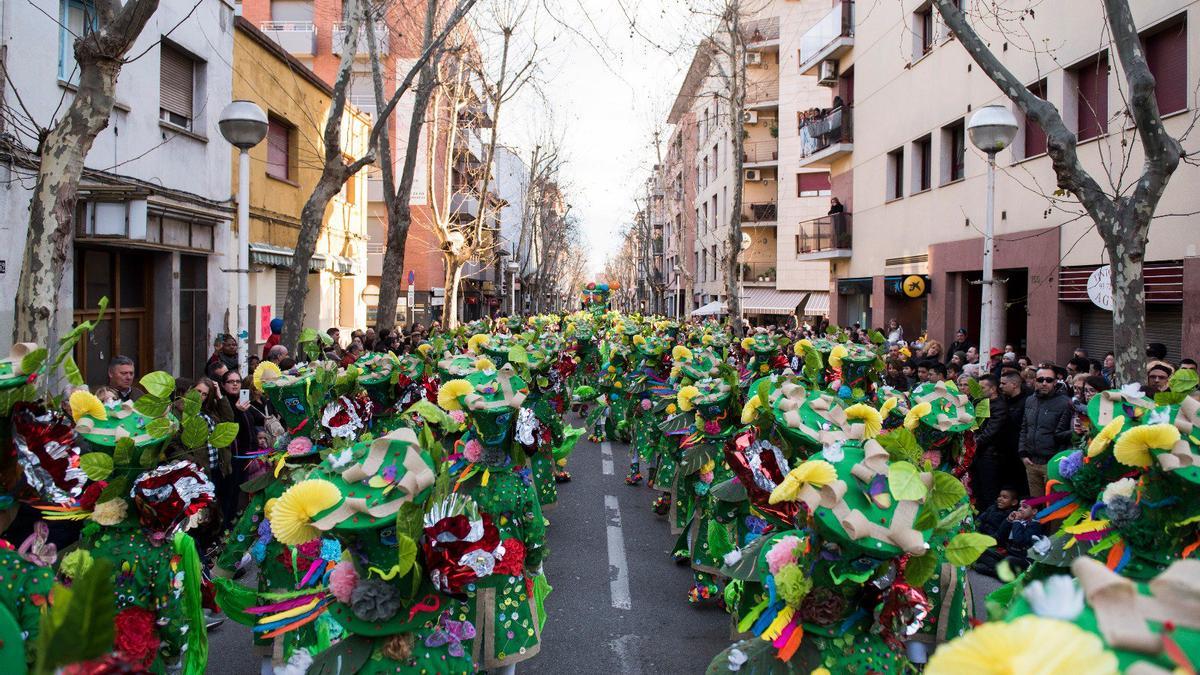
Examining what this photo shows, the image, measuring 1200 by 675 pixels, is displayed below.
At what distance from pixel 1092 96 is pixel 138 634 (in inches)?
550

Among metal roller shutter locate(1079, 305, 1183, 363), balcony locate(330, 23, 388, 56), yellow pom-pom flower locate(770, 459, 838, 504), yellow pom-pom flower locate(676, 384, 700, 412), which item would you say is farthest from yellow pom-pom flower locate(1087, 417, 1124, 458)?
balcony locate(330, 23, 388, 56)

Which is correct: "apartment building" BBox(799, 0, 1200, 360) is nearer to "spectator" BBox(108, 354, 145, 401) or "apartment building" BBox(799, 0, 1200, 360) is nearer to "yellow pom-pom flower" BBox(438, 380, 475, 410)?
"yellow pom-pom flower" BBox(438, 380, 475, 410)

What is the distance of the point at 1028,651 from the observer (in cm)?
146

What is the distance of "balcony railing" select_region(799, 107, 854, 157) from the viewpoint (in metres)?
23.7

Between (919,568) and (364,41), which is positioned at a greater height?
(364,41)

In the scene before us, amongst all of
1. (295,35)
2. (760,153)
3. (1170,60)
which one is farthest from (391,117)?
(1170,60)

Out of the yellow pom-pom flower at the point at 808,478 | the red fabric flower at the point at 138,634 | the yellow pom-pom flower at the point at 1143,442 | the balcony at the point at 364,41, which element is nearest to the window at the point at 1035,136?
the balcony at the point at 364,41

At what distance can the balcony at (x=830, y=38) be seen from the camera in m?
23.3

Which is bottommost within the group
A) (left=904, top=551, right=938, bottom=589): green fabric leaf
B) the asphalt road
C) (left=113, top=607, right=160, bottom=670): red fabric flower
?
the asphalt road

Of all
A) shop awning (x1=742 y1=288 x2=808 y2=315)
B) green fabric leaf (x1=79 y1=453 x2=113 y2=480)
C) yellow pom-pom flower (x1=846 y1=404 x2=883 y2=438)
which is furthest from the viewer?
shop awning (x1=742 y1=288 x2=808 y2=315)

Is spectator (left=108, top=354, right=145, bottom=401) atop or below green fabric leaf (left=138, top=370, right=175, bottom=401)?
below

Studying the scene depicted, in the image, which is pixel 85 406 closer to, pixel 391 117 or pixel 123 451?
pixel 123 451

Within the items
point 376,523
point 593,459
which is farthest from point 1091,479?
point 593,459

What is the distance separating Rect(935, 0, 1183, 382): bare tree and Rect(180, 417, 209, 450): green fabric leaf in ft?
22.2
